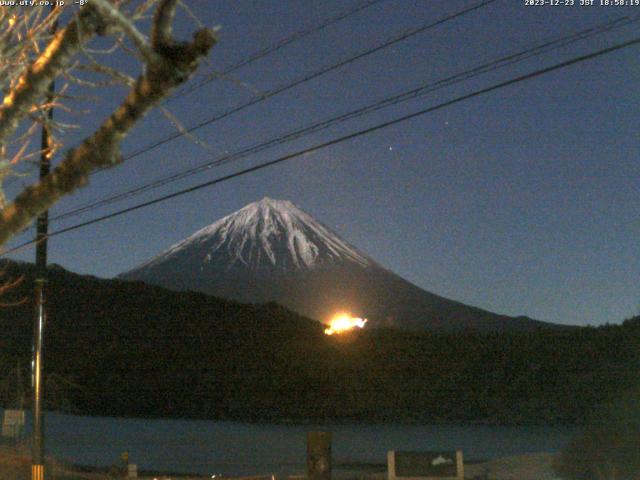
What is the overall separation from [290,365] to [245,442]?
29.8 metres

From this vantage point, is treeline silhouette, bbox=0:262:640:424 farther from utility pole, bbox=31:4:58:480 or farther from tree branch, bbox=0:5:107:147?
tree branch, bbox=0:5:107:147

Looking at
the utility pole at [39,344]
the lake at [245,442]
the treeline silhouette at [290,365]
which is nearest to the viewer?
the utility pole at [39,344]

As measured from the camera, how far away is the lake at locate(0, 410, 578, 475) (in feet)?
103

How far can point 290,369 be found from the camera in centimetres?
6981

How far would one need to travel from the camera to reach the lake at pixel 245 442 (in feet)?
103

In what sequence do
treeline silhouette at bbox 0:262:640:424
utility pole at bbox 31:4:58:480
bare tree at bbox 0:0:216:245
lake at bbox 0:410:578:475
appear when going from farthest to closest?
treeline silhouette at bbox 0:262:640:424 < lake at bbox 0:410:578:475 < utility pole at bbox 31:4:58:480 < bare tree at bbox 0:0:216:245

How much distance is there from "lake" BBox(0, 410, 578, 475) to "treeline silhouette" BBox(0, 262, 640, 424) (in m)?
4.30

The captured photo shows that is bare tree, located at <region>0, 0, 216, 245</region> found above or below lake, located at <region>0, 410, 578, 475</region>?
above

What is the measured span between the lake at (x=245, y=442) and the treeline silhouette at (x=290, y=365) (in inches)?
169

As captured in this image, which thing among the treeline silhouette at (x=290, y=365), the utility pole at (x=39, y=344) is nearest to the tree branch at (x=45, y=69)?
the utility pole at (x=39, y=344)

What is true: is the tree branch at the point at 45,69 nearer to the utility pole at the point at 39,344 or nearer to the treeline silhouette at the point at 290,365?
the utility pole at the point at 39,344

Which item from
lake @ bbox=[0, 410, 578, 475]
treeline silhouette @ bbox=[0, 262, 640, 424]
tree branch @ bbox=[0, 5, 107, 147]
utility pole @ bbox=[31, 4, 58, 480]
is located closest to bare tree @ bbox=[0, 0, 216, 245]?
Answer: tree branch @ bbox=[0, 5, 107, 147]

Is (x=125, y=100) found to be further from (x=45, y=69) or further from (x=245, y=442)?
(x=245, y=442)

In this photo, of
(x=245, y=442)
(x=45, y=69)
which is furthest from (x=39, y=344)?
(x=245, y=442)
